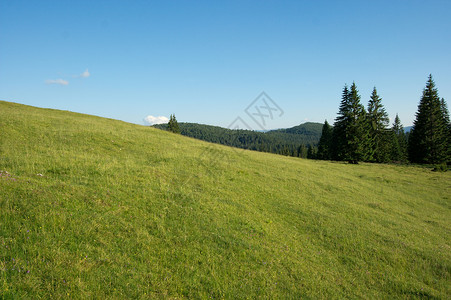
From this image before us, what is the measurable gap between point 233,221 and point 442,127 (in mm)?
61919

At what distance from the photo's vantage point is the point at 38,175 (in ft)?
29.9

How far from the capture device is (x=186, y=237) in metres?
7.08

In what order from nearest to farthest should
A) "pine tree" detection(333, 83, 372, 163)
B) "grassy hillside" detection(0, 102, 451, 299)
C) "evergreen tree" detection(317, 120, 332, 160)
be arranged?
"grassy hillside" detection(0, 102, 451, 299), "pine tree" detection(333, 83, 372, 163), "evergreen tree" detection(317, 120, 332, 160)

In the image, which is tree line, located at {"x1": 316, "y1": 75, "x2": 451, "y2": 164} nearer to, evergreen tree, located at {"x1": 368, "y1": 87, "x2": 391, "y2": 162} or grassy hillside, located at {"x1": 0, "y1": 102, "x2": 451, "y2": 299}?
evergreen tree, located at {"x1": 368, "y1": 87, "x2": 391, "y2": 162}

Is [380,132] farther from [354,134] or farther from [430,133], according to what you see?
[354,134]

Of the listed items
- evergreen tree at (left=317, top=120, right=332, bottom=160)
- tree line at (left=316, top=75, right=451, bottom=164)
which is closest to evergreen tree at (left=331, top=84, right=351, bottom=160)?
tree line at (left=316, top=75, right=451, bottom=164)

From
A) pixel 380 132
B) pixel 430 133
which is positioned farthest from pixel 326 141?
pixel 430 133

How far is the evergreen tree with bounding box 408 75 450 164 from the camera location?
4562 centimetres

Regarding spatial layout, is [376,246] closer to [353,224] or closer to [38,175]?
[353,224]

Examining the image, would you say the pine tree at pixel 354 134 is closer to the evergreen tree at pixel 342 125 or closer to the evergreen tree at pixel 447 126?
the evergreen tree at pixel 342 125

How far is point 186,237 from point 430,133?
60735 millimetres

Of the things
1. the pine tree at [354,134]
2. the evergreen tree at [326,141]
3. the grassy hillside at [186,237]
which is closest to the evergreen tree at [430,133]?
the pine tree at [354,134]

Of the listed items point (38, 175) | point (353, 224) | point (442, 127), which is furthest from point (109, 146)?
point (442, 127)

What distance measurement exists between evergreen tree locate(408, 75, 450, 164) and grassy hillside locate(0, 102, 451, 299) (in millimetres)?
43819
